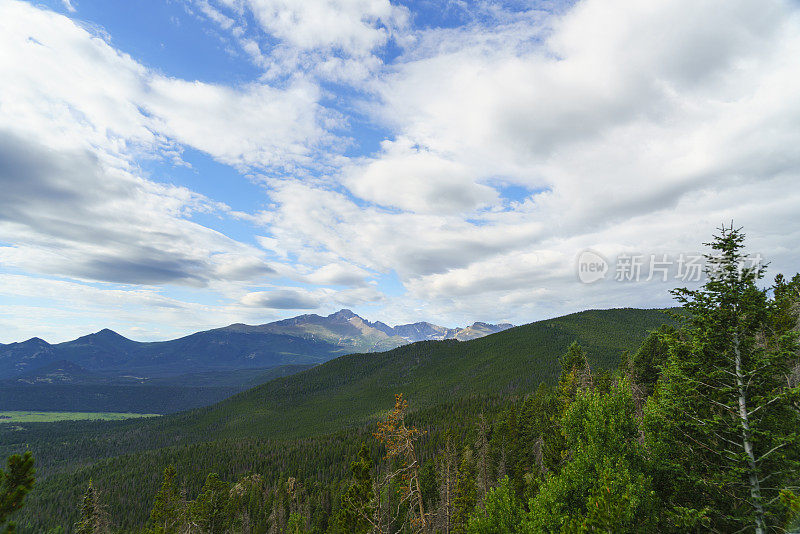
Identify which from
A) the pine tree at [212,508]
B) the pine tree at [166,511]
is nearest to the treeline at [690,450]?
the pine tree at [166,511]

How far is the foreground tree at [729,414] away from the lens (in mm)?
18266

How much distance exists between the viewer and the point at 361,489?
782 inches

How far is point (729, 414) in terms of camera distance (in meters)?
20.5

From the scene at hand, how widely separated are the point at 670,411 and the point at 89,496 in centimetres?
5851

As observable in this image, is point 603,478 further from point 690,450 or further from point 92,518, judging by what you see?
point 92,518

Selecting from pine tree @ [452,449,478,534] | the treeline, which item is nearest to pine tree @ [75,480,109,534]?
the treeline

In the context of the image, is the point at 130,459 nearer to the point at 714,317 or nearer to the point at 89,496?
the point at 89,496

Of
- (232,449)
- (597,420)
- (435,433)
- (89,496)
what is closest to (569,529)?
(597,420)

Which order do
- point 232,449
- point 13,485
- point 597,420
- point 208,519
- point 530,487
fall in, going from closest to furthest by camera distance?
point 13,485
point 597,420
point 208,519
point 530,487
point 232,449

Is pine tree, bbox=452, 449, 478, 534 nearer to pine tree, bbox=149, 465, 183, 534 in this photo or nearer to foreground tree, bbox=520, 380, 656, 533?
foreground tree, bbox=520, 380, 656, 533

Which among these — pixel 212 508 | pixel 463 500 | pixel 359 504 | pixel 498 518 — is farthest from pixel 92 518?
pixel 498 518

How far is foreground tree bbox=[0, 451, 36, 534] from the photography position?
880 cm

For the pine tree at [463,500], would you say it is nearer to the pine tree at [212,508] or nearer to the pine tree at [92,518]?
the pine tree at [212,508]

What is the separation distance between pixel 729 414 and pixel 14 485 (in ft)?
109
